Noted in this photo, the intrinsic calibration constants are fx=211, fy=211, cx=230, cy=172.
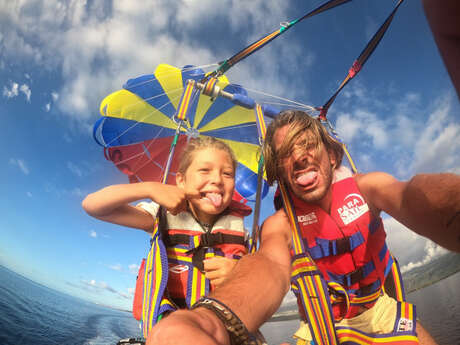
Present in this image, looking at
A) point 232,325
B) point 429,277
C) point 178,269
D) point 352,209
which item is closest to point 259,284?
point 232,325

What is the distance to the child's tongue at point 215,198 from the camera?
2.03 metres

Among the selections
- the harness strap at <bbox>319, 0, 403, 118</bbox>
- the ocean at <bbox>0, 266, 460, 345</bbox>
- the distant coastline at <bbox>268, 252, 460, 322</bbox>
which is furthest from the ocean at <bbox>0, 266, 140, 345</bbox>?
the distant coastline at <bbox>268, 252, 460, 322</bbox>

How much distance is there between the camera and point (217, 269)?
5.38ft

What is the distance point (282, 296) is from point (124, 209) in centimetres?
157

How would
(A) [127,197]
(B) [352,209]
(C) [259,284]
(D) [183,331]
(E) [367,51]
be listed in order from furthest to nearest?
(E) [367,51], (B) [352,209], (A) [127,197], (C) [259,284], (D) [183,331]

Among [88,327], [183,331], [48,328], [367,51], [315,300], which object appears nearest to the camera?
[183,331]

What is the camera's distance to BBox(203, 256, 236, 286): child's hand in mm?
1591

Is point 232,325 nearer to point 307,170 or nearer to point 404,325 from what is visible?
point 307,170

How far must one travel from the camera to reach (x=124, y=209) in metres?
2.02

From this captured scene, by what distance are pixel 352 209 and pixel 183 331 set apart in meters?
1.97

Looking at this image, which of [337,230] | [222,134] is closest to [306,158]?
[337,230]

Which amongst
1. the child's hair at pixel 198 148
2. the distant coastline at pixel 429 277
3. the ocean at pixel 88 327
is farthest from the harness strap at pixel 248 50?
the distant coastline at pixel 429 277

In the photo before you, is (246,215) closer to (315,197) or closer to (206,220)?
(206,220)

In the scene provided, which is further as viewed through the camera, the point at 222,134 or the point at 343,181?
the point at 222,134
